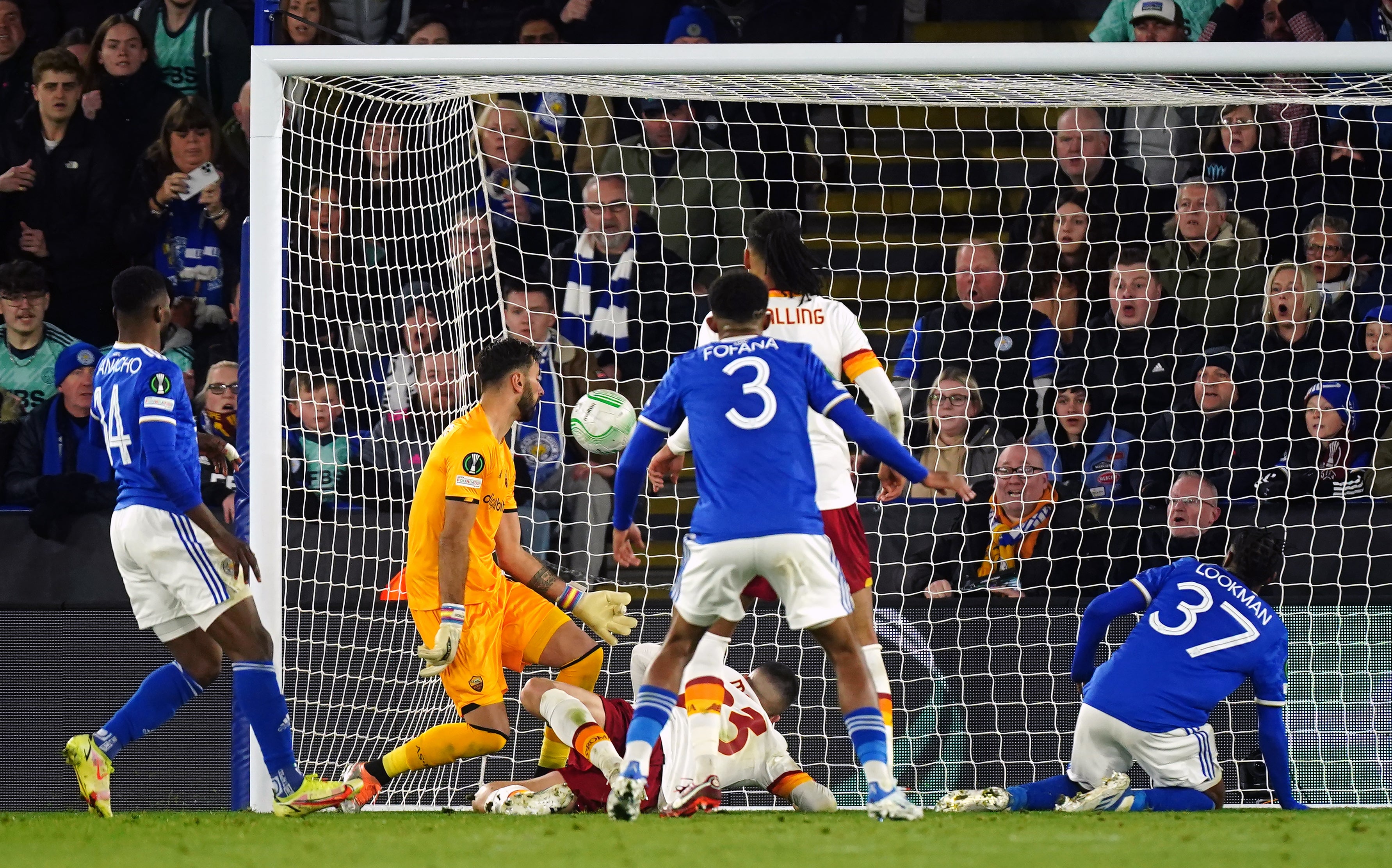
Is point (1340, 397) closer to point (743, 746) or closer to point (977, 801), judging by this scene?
point (977, 801)

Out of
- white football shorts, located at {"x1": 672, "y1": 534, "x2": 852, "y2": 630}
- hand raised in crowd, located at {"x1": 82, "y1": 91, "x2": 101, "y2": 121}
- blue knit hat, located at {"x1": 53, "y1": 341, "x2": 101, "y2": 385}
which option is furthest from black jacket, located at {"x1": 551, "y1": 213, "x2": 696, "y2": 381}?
white football shorts, located at {"x1": 672, "y1": 534, "x2": 852, "y2": 630}

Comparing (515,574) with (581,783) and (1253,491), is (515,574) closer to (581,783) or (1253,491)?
(581,783)

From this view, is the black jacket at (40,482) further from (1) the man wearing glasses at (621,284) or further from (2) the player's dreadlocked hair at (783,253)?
(2) the player's dreadlocked hair at (783,253)

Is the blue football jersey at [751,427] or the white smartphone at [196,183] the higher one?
the white smartphone at [196,183]

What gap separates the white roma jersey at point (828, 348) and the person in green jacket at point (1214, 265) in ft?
10.4

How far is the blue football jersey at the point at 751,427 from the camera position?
4.77m

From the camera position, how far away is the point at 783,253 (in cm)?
576

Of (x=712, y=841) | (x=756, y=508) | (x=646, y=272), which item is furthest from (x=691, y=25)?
(x=712, y=841)

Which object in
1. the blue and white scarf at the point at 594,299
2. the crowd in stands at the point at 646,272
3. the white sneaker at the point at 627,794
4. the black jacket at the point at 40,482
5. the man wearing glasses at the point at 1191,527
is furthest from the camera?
the blue and white scarf at the point at 594,299

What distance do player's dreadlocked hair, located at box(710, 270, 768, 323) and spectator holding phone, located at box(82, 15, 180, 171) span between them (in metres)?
5.79

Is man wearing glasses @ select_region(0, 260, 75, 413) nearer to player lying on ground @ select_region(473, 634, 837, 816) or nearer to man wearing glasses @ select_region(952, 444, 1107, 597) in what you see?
player lying on ground @ select_region(473, 634, 837, 816)

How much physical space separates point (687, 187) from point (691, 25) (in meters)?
1.41

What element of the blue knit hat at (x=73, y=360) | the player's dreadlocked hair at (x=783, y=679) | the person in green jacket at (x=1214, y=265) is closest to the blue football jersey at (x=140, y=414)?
the player's dreadlocked hair at (x=783, y=679)

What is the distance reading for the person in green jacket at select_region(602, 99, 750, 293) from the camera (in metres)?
8.70
